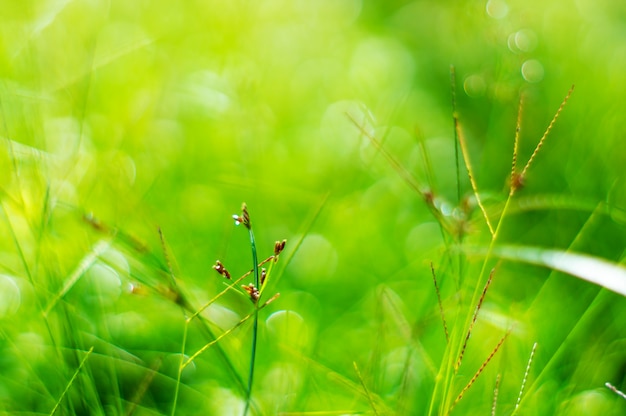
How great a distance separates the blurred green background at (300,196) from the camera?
884 mm

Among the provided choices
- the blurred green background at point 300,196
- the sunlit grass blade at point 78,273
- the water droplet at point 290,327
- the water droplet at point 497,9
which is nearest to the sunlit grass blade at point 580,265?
the blurred green background at point 300,196

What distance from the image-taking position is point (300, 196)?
51.3 inches

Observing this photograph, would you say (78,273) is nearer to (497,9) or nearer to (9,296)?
(9,296)

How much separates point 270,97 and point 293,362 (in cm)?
87

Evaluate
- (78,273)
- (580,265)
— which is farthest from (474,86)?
(78,273)

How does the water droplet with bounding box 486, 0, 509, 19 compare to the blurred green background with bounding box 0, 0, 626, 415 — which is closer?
the blurred green background with bounding box 0, 0, 626, 415

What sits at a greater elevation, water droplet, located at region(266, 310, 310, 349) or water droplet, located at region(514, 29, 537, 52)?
water droplet, located at region(514, 29, 537, 52)

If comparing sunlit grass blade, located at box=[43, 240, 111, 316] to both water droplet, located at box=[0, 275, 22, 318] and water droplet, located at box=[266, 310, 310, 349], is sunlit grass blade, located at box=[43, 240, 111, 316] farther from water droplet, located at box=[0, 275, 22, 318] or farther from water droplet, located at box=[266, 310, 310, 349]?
water droplet, located at box=[266, 310, 310, 349]

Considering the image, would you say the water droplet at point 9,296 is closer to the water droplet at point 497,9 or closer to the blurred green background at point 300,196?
the blurred green background at point 300,196

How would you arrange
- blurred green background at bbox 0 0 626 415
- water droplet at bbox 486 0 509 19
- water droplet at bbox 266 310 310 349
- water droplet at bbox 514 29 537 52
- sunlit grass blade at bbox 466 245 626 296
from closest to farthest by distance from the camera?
sunlit grass blade at bbox 466 245 626 296, blurred green background at bbox 0 0 626 415, water droplet at bbox 266 310 310 349, water droplet at bbox 514 29 537 52, water droplet at bbox 486 0 509 19

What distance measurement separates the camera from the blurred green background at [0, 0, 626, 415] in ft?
2.90

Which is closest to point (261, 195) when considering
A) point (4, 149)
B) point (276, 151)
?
point (276, 151)

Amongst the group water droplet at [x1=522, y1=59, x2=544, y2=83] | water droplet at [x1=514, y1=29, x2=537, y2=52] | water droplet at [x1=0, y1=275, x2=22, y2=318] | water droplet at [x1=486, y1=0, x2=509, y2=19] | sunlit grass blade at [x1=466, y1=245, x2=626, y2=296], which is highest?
water droplet at [x1=486, y1=0, x2=509, y2=19]

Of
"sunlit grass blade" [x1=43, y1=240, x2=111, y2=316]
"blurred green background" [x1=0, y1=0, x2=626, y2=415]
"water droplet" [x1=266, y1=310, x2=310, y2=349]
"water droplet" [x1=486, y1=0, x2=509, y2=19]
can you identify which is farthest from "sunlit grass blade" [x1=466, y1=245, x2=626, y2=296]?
"water droplet" [x1=486, y1=0, x2=509, y2=19]
